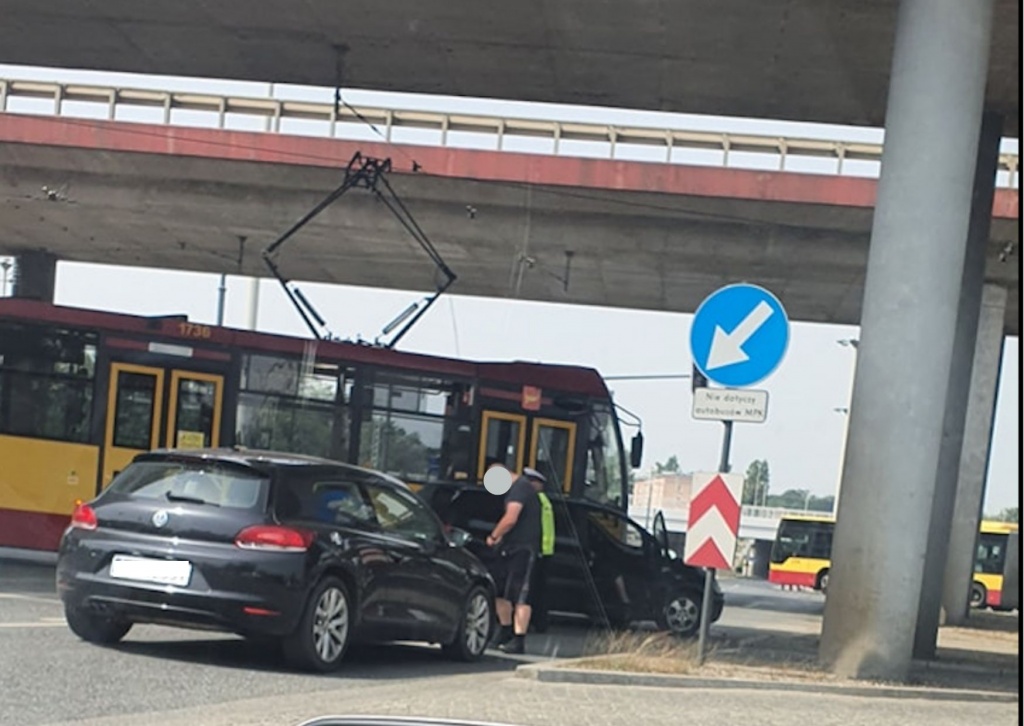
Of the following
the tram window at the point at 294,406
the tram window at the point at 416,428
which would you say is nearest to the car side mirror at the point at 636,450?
the tram window at the point at 416,428

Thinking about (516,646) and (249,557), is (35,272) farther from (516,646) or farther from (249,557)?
(249,557)

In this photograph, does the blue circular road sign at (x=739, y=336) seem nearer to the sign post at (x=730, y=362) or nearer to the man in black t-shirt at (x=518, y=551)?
the sign post at (x=730, y=362)

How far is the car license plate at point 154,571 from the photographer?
10547 mm

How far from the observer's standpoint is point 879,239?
512 inches

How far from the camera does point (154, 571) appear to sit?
417 inches

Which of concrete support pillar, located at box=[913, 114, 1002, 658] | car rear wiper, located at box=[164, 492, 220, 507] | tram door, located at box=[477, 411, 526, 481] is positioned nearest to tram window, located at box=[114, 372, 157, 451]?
tram door, located at box=[477, 411, 526, 481]

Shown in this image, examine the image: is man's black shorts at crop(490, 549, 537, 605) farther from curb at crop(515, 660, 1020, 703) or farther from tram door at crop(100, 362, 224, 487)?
tram door at crop(100, 362, 224, 487)

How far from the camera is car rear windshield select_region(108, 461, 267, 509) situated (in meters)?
10.8

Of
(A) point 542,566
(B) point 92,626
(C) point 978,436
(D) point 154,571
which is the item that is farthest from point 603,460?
(C) point 978,436

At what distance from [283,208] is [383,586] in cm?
1923

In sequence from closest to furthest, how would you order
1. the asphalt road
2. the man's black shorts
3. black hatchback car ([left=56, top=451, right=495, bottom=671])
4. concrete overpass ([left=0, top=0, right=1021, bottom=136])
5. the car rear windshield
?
the asphalt road
black hatchback car ([left=56, top=451, right=495, bottom=671])
the car rear windshield
the man's black shorts
concrete overpass ([left=0, top=0, right=1021, bottom=136])

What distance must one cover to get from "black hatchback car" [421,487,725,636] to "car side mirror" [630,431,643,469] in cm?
285

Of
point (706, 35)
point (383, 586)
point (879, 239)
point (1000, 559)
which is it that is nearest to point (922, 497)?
point (879, 239)

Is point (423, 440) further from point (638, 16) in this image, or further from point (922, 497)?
point (922, 497)
